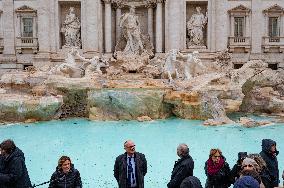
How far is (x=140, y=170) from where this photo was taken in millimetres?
5328

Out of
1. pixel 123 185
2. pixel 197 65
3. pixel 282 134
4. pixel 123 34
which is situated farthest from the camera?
pixel 123 34

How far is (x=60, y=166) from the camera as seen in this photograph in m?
4.53

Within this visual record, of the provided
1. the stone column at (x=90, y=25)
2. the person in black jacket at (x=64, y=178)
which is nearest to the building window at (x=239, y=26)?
the stone column at (x=90, y=25)

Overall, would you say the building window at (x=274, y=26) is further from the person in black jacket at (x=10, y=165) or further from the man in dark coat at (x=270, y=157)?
the person in black jacket at (x=10, y=165)

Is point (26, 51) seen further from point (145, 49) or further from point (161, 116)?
point (161, 116)

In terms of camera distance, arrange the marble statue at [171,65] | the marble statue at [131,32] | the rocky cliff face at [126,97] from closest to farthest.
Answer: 1. the rocky cliff face at [126,97]
2. the marble statue at [171,65]
3. the marble statue at [131,32]

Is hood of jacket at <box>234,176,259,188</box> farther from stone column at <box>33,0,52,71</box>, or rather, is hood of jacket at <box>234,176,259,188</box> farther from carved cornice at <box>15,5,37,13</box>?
carved cornice at <box>15,5,37,13</box>

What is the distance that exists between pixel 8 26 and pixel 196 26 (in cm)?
1109

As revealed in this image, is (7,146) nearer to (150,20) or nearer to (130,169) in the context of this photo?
(130,169)

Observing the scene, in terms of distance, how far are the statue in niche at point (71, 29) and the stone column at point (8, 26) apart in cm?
305

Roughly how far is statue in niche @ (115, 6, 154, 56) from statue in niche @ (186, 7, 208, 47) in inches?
104

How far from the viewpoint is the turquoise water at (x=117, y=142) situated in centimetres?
841

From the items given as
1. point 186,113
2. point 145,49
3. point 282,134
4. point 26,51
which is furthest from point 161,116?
point 26,51

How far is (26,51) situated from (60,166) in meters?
19.6
